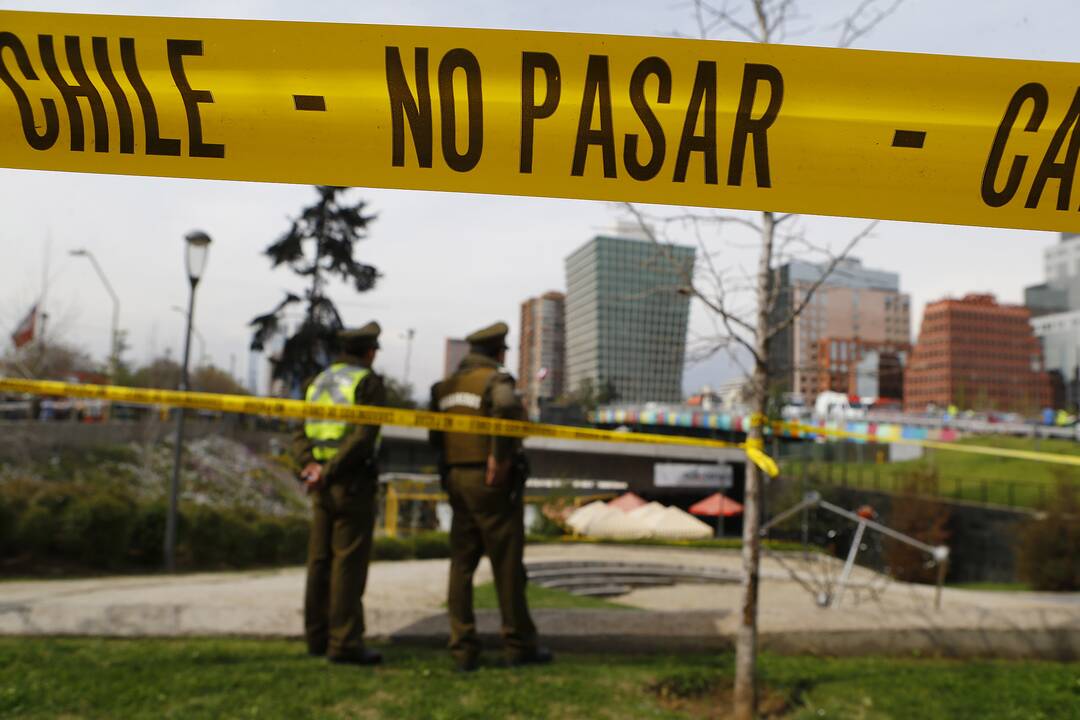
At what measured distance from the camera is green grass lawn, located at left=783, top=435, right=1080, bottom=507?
21.5 meters

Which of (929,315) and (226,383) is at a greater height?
(929,315)

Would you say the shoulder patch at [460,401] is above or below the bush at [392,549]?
above

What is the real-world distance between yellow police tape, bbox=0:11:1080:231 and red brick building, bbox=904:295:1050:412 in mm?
105184

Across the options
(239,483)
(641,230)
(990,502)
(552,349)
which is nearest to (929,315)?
(552,349)

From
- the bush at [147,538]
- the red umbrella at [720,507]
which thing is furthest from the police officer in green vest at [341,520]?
the red umbrella at [720,507]

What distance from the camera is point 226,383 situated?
51.6 m

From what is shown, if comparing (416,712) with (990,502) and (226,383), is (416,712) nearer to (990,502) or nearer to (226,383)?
(990,502)

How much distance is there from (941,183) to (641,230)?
2.83m

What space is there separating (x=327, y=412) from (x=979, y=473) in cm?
3993

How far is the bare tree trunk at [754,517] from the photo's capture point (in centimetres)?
376

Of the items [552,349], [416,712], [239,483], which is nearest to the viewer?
[416,712]

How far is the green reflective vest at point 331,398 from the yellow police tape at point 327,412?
0.43 metres

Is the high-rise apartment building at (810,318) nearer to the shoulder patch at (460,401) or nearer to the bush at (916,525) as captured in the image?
the shoulder patch at (460,401)

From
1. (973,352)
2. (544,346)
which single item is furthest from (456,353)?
(973,352)
